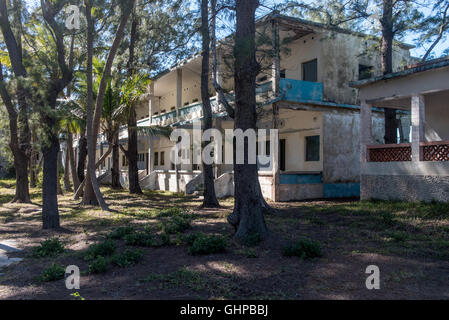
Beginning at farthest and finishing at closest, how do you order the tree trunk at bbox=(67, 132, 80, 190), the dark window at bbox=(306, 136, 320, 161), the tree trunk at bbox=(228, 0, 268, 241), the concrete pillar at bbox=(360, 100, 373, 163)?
the tree trunk at bbox=(67, 132, 80, 190), the dark window at bbox=(306, 136, 320, 161), the concrete pillar at bbox=(360, 100, 373, 163), the tree trunk at bbox=(228, 0, 268, 241)

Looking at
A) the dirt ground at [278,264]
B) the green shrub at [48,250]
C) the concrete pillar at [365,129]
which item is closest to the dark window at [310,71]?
the concrete pillar at [365,129]

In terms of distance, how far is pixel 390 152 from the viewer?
12258 mm

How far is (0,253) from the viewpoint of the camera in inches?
301

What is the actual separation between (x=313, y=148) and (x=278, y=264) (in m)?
12.2

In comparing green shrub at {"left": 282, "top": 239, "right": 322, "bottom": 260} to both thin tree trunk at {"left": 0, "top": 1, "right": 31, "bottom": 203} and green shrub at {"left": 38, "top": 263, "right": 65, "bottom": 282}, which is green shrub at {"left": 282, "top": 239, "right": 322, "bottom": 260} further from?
thin tree trunk at {"left": 0, "top": 1, "right": 31, "bottom": 203}

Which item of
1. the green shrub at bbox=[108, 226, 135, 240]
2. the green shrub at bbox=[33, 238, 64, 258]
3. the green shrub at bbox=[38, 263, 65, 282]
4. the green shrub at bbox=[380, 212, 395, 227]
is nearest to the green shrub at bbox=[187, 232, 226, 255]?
the green shrub at bbox=[38, 263, 65, 282]

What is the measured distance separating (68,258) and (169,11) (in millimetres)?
7544

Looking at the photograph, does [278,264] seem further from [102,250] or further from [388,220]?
[388,220]

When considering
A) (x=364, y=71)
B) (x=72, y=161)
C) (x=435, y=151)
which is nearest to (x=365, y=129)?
(x=435, y=151)

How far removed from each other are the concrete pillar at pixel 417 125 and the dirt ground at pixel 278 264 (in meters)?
1.76

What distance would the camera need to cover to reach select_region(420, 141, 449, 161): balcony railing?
10.7 meters

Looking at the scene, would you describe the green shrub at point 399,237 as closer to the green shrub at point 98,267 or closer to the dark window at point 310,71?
the green shrub at point 98,267

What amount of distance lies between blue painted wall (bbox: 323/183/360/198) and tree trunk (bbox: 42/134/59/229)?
10.4m
